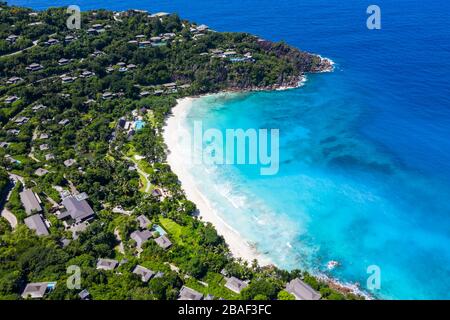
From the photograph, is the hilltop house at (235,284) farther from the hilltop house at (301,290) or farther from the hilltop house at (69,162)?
the hilltop house at (69,162)

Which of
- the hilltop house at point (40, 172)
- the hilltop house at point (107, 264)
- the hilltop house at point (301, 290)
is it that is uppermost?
the hilltop house at point (40, 172)

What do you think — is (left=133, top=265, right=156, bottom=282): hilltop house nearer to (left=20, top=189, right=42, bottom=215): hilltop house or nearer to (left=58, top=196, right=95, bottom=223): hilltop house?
(left=58, top=196, right=95, bottom=223): hilltop house

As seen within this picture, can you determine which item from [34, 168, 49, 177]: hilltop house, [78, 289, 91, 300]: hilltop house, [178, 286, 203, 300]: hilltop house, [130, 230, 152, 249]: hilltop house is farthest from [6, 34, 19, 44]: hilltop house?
[178, 286, 203, 300]: hilltop house

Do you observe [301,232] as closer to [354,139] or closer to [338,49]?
[354,139]

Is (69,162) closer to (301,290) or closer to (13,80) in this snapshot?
(13,80)

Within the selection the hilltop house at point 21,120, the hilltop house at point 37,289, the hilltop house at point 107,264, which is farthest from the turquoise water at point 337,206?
the hilltop house at point 21,120

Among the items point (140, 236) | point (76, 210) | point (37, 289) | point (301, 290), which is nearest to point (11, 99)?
point (76, 210)

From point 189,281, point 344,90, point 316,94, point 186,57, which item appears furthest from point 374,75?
point 189,281
